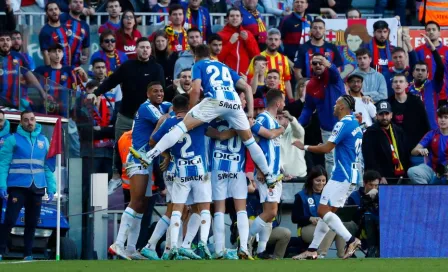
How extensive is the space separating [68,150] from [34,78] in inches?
45.7

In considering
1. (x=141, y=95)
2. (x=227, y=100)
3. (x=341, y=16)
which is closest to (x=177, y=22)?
(x=141, y=95)

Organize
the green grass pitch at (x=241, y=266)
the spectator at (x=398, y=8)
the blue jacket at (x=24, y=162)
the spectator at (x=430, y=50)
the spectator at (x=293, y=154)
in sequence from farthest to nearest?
1. the spectator at (x=398, y=8)
2. the spectator at (x=430, y=50)
3. the spectator at (x=293, y=154)
4. the blue jacket at (x=24, y=162)
5. the green grass pitch at (x=241, y=266)

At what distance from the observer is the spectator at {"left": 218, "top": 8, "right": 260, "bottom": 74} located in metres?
21.2

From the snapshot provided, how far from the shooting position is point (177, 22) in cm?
2130

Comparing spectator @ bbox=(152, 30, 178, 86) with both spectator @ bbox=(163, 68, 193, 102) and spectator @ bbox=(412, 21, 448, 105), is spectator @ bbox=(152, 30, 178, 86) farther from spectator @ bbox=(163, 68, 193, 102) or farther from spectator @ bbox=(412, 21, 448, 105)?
spectator @ bbox=(412, 21, 448, 105)

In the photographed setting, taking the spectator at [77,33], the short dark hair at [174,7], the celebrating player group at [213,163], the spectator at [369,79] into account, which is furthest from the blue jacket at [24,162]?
the spectator at [369,79]

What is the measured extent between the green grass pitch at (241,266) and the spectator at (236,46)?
6777 millimetres

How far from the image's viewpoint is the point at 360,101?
64.3 feet

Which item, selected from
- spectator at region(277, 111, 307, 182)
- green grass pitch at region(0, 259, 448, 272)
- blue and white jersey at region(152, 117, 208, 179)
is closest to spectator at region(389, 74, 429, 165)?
spectator at region(277, 111, 307, 182)

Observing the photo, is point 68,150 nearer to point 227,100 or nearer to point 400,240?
point 227,100

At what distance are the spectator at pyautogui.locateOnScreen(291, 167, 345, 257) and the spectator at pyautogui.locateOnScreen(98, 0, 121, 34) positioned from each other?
5.50 metres

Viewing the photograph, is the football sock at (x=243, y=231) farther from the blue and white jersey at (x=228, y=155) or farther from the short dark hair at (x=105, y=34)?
the short dark hair at (x=105, y=34)

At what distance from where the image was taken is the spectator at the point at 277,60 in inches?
822

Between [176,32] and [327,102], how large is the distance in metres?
3.33
